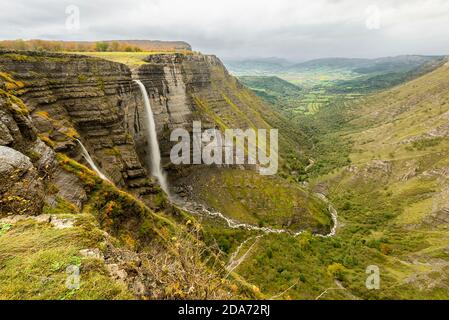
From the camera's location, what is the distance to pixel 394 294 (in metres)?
46.2

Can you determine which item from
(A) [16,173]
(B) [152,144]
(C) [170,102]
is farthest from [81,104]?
(A) [16,173]

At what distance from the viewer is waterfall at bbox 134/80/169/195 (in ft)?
218

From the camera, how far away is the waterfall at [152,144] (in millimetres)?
66500

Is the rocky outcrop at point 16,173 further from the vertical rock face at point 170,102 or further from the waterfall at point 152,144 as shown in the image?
the waterfall at point 152,144

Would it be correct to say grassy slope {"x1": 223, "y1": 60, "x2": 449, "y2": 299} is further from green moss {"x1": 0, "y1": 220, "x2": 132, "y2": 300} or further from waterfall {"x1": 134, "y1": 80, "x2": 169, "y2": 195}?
waterfall {"x1": 134, "y1": 80, "x2": 169, "y2": 195}

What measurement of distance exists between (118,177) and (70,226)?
34045 mm

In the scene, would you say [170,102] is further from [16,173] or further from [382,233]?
[382,233]

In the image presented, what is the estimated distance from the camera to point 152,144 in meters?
67.0

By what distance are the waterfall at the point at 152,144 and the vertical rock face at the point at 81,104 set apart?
956 cm

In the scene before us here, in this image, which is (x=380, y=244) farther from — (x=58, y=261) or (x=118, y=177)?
(x=58, y=261)

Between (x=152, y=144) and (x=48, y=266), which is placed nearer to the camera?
(x=48, y=266)

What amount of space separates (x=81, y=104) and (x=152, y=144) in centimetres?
1996

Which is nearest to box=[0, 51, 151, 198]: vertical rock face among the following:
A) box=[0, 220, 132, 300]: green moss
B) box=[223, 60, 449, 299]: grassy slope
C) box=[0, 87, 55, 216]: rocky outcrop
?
box=[0, 87, 55, 216]: rocky outcrop

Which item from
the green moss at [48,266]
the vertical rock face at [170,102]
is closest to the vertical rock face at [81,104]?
the vertical rock face at [170,102]
